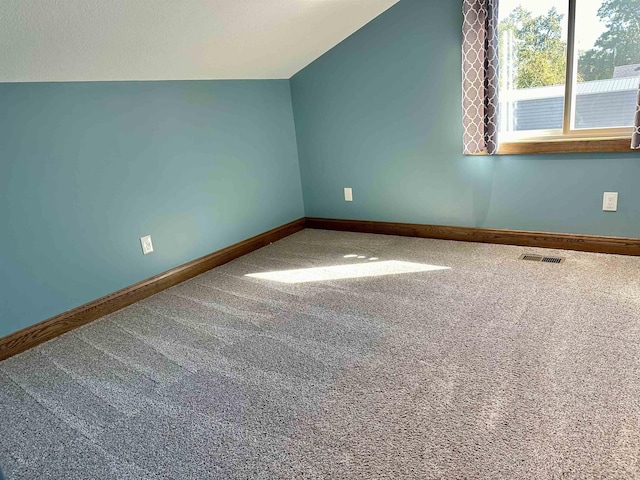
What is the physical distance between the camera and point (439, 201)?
318 centimetres

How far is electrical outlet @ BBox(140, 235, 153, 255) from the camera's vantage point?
268 cm

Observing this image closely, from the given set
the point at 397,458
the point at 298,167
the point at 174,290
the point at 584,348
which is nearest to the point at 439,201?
the point at 298,167

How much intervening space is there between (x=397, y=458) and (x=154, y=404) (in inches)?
36.9

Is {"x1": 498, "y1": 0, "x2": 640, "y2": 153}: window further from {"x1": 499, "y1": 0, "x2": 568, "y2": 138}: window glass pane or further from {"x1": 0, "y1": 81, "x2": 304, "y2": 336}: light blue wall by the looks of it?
{"x1": 0, "y1": 81, "x2": 304, "y2": 336}: light blue wall

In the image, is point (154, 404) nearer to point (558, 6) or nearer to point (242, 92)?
point (242, 92)

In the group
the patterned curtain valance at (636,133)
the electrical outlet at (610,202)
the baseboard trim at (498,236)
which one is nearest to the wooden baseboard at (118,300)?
the baseboard trim at (498,236)

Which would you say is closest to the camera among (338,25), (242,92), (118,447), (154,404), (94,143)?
(118,447)

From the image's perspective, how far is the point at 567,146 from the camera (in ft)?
8.51

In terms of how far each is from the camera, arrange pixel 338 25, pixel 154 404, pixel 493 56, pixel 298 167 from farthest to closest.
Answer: pixel 298 167, pixel 338 25, pixel 493 56, pixel 154 404

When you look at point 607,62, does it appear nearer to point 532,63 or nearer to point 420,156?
point 532,63

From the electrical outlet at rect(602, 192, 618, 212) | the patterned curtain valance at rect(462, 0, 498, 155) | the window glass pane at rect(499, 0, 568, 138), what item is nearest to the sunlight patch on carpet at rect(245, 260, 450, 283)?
the patterned curtain valance at rect(462, 0, 498, 155)

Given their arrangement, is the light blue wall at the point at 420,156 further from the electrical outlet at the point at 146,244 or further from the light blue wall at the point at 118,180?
the electrical outlet at the point at 146,244

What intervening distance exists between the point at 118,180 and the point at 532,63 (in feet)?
8.47

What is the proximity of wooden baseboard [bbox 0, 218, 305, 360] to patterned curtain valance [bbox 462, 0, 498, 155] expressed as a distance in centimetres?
172
